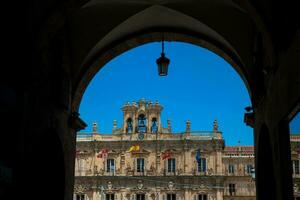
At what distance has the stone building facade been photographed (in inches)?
2072

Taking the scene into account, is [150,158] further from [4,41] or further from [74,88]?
[4,41]

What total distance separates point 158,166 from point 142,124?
17.5 ft

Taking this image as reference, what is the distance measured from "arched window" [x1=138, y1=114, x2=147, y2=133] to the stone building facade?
0.06m

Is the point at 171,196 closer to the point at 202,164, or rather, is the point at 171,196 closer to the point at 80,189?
the point at 202,164

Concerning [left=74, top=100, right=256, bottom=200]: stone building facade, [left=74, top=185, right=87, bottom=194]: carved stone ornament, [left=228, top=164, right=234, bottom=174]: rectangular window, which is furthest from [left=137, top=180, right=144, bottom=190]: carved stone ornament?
[left=228, top=164, right=234, bottom=174]: rectangular window

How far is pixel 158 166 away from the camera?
2121 inches

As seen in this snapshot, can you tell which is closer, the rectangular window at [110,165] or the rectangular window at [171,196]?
the rectangular window at [171,196]

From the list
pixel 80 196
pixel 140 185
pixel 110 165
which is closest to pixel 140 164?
pixel 140 185

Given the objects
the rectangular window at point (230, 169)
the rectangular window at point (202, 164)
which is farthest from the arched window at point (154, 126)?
the rectangular window at point (230, 169)

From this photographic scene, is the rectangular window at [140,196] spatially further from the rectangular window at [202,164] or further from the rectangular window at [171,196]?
the rectangular window at [202,164]

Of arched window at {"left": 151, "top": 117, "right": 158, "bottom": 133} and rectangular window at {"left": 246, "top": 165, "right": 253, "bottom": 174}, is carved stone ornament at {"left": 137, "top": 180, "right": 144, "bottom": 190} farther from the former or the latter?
rectangular window at {"left": 246, "top": 165, "right": 253, "bottom": 174}

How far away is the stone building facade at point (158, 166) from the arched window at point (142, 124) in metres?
0.06

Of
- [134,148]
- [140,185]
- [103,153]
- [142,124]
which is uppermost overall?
[142,124]

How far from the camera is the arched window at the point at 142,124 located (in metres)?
55.2
